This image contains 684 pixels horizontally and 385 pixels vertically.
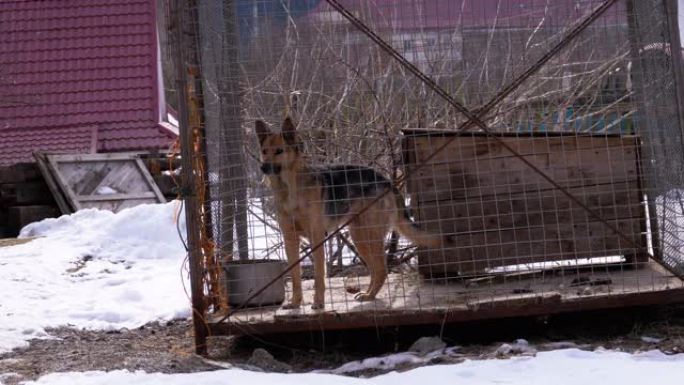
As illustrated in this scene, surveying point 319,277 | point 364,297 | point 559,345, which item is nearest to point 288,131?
point 319,277

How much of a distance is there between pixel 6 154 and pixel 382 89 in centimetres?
1003

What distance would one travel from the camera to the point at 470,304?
245 inches

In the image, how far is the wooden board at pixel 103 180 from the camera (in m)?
14.2

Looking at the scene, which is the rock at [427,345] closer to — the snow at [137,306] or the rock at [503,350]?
the snow at [137,306]

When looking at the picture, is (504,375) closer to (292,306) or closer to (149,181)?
(292,306)

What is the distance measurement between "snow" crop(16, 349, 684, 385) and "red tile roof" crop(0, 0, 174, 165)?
10.9 meters

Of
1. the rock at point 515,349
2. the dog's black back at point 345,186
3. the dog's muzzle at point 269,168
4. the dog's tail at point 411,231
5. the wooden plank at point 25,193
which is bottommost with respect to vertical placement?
the rock at point 515,349

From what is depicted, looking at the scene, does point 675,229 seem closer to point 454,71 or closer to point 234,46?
point 454,71

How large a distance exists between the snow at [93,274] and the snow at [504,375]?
1.87 metres

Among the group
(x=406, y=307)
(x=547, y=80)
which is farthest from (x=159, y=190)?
(x=406, y=307)

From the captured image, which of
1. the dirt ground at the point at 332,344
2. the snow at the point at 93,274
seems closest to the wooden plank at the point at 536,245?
the dirt ground at the point at 332,344

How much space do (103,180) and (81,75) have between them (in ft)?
11.4

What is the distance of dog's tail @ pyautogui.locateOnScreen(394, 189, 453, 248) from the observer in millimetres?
7027

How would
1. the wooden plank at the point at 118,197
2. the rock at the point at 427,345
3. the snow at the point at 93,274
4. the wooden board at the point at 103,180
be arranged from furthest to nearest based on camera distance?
the wooden plank at the point at 118,197 → the wooden board at the point at 103,180 → the snow at the point at 93,274 → the rock at the point at 427,345
